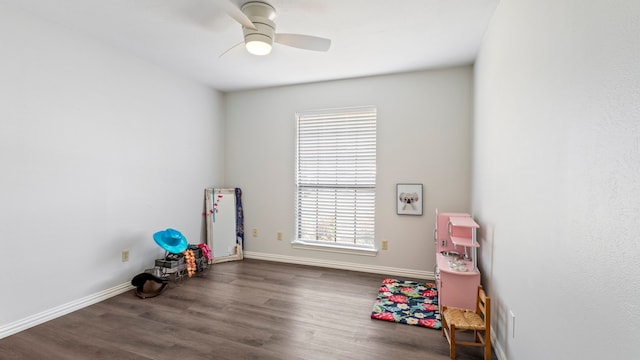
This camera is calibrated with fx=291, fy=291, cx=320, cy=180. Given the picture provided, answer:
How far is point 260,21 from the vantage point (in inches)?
91.7

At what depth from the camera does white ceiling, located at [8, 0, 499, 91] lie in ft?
7.66

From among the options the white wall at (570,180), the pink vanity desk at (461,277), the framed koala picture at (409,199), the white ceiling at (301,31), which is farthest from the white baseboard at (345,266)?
the white ceiling at (301,31)

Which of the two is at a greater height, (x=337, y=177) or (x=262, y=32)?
(x=262, y=32)

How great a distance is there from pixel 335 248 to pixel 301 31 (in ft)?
9.23

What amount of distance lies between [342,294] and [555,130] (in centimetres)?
259

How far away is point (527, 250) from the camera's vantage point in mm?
1604

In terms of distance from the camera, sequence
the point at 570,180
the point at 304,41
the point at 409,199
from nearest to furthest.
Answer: the point at 570,180 → the point at 304,41 → the point at 409,199

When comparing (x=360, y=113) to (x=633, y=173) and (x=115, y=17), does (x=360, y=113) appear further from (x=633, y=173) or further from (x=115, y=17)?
(x=633, y=173)

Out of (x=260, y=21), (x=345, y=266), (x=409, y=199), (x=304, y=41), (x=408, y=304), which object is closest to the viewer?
(x=260, y=21)

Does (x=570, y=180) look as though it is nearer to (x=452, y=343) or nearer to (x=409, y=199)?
(x=452, y=343)

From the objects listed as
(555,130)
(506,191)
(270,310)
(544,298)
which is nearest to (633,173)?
(555,130)

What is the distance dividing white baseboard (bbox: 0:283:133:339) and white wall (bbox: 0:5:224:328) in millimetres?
46

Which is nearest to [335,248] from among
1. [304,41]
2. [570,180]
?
[304,41]

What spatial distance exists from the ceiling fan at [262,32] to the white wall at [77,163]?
1.74m
